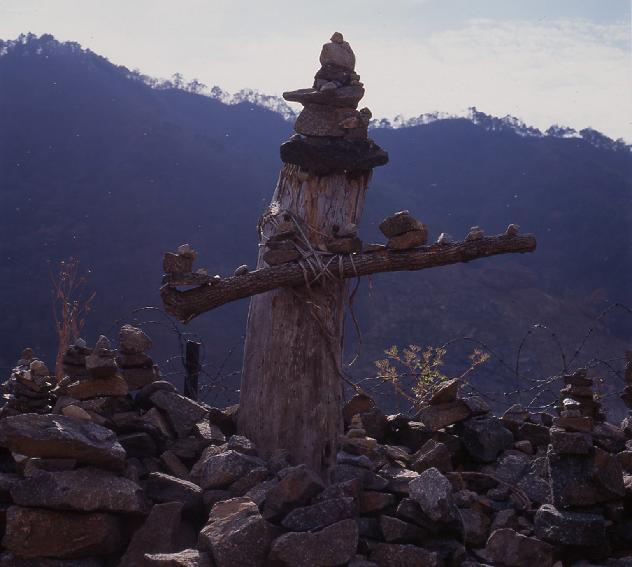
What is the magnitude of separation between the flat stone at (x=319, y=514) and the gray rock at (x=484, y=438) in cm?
198

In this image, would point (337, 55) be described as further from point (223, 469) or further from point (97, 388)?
point (223, 469)

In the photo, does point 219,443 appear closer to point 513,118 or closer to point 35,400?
point 35,400

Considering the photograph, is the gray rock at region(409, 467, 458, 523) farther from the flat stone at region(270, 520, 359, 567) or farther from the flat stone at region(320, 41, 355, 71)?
the flat stone at region(320, 41, 355, 71)

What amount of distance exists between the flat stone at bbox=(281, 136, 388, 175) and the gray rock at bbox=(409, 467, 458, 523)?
7.24ft

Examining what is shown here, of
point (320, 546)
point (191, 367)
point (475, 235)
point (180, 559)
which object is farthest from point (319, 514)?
point (191, 367)

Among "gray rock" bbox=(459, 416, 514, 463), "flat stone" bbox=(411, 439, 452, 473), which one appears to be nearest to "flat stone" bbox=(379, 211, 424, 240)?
"flat stone" bbox=(411, 439, 452, 473)

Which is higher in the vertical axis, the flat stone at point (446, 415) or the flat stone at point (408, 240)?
the flat stone at point (408, 240)

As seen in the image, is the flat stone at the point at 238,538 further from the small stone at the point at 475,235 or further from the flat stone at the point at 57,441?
the small stone at the point at 475,235

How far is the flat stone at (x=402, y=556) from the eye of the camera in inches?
150

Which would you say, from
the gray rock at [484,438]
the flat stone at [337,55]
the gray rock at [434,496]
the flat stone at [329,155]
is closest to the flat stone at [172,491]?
the gray rock at [434,496]

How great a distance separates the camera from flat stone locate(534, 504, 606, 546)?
4.29 meters

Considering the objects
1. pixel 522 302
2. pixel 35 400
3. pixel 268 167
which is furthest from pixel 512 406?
pixel 268 167

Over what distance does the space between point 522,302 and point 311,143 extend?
41376 millimetres

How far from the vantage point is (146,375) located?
5.81 meters
